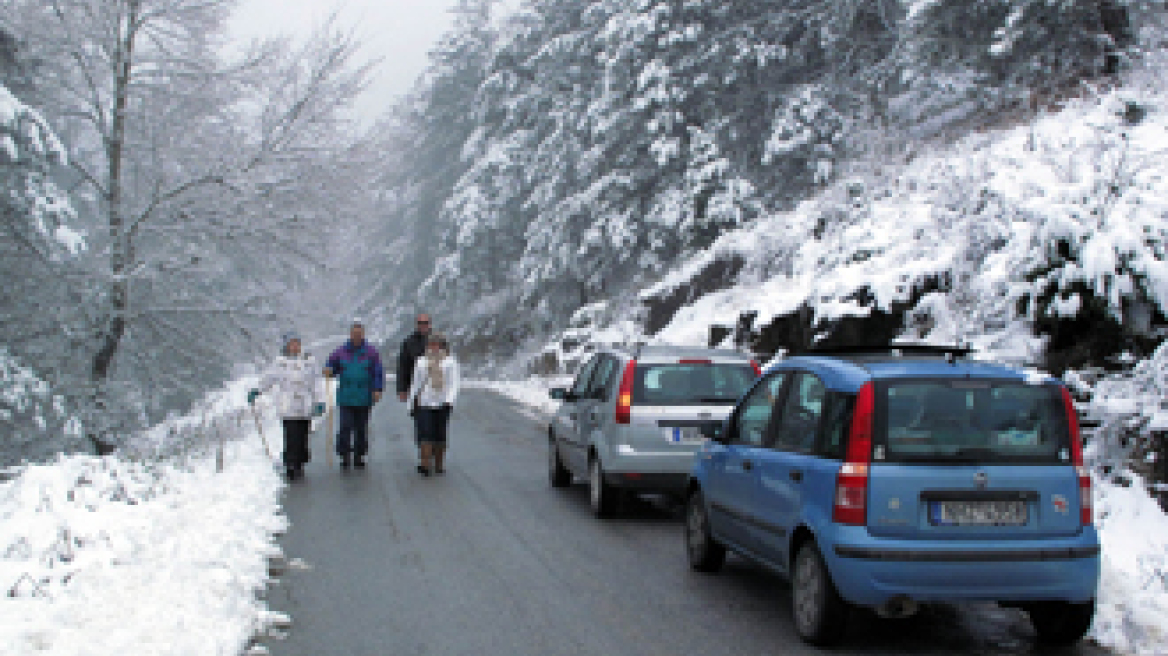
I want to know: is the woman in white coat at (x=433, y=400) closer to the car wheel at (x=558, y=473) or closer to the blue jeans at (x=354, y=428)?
the blue jeans at (x=354, y=428)

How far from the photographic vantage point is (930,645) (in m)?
5.95

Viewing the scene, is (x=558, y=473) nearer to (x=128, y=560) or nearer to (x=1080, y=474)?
(x=128, y=560)

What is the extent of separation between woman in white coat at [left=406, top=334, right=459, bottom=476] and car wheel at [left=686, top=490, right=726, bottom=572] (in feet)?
18.8

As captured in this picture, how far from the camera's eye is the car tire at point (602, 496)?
1013 centimetres

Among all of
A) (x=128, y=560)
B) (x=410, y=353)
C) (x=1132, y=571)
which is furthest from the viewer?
(x=410, y=353)

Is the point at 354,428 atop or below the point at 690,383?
below

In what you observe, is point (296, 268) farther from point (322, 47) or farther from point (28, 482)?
point (28, 482)

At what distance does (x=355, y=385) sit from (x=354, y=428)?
62 cm

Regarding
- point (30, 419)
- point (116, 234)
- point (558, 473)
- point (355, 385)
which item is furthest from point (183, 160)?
point (558, 473)

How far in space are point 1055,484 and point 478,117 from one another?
1620 inches

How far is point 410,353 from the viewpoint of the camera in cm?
1530

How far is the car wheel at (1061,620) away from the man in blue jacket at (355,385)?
30.9 feet

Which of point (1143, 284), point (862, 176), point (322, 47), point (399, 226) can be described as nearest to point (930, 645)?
point (1143, 284)

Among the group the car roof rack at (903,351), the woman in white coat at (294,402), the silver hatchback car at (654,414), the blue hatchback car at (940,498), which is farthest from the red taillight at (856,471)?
the woman in white coat at (294,402)
